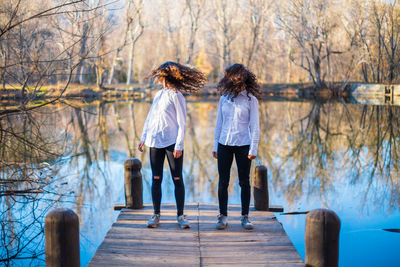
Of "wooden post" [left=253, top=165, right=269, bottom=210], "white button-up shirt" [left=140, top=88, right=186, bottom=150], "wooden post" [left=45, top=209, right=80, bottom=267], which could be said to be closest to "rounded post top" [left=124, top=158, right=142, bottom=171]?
"white button-up shirt" [left=140, top=88, right=186, bottom=150]

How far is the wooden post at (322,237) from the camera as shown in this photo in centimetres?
364

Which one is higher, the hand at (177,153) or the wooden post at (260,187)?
the hand at (177,153)

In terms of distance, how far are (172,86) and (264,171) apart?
169cm

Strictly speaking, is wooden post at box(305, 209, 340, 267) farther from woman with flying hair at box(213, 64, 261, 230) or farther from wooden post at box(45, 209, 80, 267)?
wooden post at box(45, 209, 80, 267)

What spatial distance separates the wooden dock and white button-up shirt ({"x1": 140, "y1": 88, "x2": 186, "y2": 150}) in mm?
997

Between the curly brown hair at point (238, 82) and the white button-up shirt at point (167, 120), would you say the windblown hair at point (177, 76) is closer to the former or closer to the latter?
the white button-up shirt at point (167, 120)

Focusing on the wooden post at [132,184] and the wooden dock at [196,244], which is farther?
the wooden post at [132,184]

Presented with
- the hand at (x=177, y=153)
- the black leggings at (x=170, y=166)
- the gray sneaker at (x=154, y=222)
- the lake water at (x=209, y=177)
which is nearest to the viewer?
the hand at (x=177, y=153)

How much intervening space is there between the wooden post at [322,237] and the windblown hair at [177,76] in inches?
82.8

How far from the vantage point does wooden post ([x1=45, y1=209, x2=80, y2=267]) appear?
11.6ft

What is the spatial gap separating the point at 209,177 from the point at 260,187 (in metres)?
4.24

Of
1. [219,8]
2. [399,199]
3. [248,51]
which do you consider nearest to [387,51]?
[248,51]

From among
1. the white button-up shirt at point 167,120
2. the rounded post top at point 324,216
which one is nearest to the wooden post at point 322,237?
the rounded post top at point 324,216

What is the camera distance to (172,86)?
4945 millimetres
